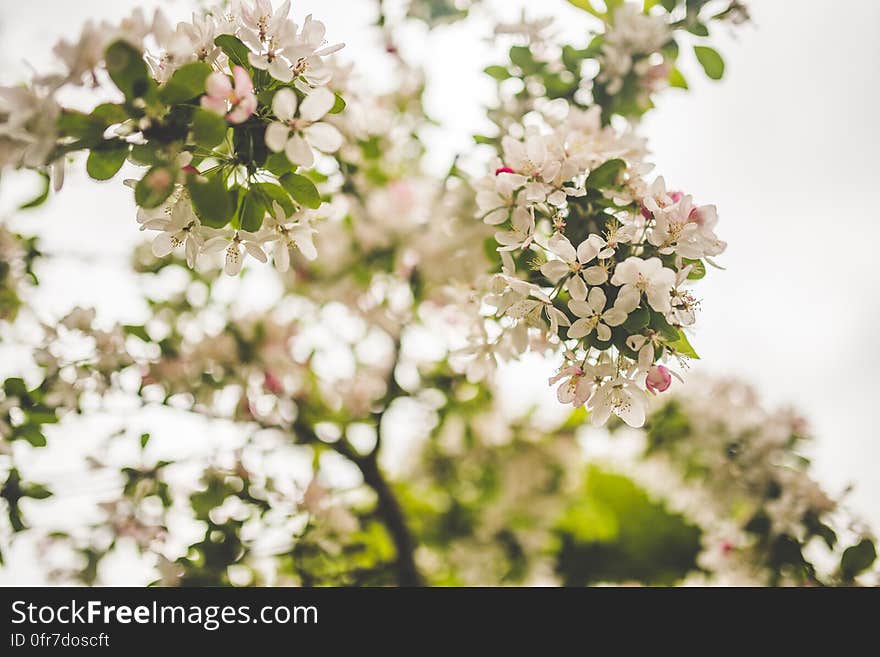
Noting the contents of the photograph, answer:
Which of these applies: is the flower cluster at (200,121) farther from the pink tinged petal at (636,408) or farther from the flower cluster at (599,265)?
the pink tinged petal at (636,408)

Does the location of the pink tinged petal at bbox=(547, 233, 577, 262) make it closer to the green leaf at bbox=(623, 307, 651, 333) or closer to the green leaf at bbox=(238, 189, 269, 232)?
the green leaf at bbox=(623, 307, 651, 333)

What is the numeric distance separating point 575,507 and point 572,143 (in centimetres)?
314

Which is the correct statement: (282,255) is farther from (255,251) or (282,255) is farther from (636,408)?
(636,408)

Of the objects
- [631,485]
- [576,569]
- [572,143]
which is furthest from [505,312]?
[631,485]

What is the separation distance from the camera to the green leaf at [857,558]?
1820 millimetres

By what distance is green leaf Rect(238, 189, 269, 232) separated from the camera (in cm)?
104

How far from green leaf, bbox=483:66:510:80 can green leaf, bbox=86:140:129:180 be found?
1304 mm

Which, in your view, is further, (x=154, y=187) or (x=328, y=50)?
(x=328, y=50)

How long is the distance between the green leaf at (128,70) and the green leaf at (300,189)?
0.82 feet

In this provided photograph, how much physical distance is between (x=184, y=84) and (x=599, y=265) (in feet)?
2.54

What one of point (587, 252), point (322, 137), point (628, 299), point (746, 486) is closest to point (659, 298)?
point (628, 299)

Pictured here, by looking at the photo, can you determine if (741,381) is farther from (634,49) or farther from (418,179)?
(418,179)

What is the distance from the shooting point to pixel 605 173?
4.10 feet

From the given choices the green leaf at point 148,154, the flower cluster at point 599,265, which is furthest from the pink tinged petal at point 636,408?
the green leaf at point 148,154
